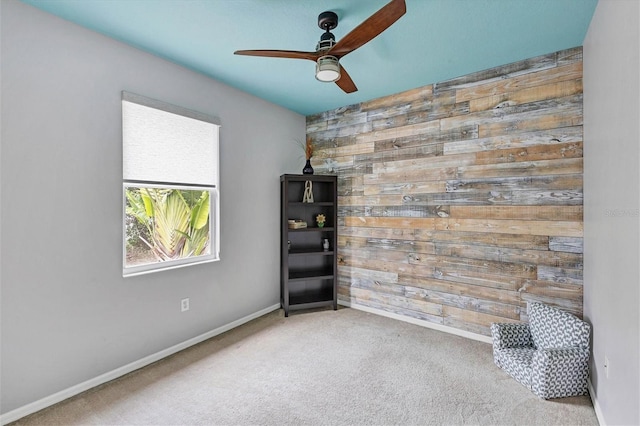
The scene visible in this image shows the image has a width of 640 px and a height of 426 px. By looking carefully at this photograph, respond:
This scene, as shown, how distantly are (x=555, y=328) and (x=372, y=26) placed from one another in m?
2.49

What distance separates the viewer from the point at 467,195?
303 centimetres

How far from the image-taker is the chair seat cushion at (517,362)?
2.18m

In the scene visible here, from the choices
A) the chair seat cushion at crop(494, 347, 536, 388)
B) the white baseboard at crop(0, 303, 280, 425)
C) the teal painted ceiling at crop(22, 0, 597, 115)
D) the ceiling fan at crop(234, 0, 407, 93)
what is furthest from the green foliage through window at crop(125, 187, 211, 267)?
the chair seat cushion at crop(494, 347, 536, 388)

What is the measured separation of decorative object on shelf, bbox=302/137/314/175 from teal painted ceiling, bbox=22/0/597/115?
107 centimetres

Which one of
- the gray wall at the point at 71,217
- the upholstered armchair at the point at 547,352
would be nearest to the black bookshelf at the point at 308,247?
the gray wall at the point at 71,217

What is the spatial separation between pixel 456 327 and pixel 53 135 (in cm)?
Result: 383

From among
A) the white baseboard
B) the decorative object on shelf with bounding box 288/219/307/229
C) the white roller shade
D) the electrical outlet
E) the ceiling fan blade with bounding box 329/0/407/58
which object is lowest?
the white baseboard

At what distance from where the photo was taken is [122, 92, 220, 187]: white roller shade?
246 cm

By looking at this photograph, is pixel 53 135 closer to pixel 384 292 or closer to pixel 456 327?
pixel 384 292

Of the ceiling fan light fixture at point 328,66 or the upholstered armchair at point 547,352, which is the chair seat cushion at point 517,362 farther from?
the ceiling fan light fixture at point 328,66

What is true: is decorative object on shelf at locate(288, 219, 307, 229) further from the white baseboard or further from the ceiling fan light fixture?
the ceiling fan light fixture

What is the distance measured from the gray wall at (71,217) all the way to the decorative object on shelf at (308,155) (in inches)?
53.6

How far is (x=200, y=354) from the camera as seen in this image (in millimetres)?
2709

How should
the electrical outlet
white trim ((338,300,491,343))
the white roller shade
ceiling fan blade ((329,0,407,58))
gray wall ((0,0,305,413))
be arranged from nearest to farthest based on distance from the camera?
ceiling fan blade ((329,0,407,58))
gray wall ((0,0,305,413))
the white roller shade
the electrical outlet
white trim ((338,300,491,343))
